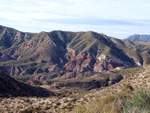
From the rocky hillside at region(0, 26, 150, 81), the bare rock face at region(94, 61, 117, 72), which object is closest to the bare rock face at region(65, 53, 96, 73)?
the rocky hillside at region(0, 26, 150, 81)

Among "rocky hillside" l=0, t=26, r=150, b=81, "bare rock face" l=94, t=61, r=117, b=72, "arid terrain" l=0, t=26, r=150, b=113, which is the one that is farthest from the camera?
"bare rock face" l=94, t=61, r=117, b=72

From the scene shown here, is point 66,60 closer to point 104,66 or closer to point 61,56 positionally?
point 61,56

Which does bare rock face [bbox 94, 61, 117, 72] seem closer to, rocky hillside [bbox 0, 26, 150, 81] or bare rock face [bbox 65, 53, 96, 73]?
rocky hillside [bbox 0, 26, 150, 81]

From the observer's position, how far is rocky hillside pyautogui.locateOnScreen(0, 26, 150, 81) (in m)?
108

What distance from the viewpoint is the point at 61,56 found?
134 metres

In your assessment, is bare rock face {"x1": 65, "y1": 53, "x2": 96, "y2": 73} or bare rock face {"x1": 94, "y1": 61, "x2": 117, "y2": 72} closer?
bare rock face {"x1": 94, "y1": 61, "x2": 117, "y2": 72}

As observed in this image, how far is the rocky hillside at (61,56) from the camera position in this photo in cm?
10838

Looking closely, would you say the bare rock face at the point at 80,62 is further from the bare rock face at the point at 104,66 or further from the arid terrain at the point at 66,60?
the bare rock face at the point at 104,66

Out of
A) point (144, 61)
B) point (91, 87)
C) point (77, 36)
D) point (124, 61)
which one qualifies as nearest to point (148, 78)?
point (91, 87)

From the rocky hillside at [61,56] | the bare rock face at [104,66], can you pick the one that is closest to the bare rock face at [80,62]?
the rocky hillside at [61,56]

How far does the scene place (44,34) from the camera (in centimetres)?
15812

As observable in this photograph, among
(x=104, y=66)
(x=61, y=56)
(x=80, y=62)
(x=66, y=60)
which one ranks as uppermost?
(x=61, y=56)

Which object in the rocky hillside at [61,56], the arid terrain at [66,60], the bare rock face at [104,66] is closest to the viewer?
the arid terrain at [66,60]

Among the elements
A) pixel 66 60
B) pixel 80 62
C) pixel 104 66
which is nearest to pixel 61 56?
pixel 66 60
